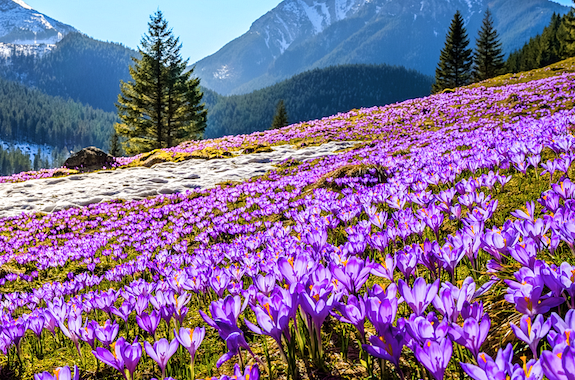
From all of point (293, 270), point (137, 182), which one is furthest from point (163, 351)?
point (137, 182)

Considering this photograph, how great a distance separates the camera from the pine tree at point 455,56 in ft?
190

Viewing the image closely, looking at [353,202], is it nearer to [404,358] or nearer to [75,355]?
[404,358]

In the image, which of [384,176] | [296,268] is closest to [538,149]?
[384,176]

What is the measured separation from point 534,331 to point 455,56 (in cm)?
7153

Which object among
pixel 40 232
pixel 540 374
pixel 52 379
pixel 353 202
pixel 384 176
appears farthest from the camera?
pixel 40 232

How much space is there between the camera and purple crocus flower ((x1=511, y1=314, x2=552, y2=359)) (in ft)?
3.33

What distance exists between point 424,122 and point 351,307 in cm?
1871

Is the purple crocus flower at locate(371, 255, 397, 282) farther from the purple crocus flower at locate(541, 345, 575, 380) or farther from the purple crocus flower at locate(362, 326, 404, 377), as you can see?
the purple crocus flower at locate(541, 345, 575, 380)

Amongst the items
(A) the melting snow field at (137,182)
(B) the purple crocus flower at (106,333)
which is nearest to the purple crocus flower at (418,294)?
(B) the purple crocus flower at (106,333)

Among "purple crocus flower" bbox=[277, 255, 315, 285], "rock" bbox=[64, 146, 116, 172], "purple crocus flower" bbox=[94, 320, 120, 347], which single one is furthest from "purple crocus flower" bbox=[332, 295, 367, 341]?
"rock" bbox=[64, 146, 116, 172]

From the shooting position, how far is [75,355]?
7.53ft

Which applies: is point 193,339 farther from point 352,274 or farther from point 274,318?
point 352,274

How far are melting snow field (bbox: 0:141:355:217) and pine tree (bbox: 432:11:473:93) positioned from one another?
55.5m

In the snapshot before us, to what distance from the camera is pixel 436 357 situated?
3.34 ft
